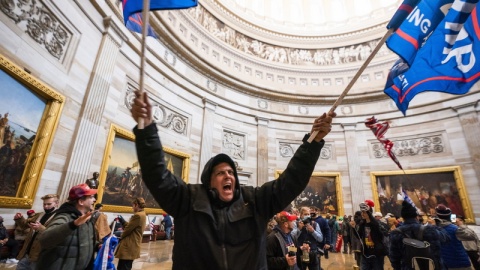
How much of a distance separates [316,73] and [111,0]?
13.7 meters

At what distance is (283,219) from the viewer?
3102 millimetres

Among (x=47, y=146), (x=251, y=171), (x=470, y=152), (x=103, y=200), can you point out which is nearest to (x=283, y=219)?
(x=47, y=146)

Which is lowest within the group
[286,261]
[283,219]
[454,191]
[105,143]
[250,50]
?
[286,261]

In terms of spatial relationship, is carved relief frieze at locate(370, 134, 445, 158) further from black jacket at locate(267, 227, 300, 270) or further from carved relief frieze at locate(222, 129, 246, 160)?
black jacket at locate(267, 227, 300, 270)

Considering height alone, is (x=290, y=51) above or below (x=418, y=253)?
above

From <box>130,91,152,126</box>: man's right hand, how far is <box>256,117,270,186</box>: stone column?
12402mm

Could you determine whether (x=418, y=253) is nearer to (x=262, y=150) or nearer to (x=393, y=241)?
(x=393, y=241)

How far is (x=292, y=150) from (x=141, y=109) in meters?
14.3

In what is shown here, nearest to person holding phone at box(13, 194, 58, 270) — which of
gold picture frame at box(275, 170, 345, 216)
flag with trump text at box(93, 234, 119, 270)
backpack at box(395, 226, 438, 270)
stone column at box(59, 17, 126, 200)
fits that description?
flag with trump text at box(93, 234, 119, 270)

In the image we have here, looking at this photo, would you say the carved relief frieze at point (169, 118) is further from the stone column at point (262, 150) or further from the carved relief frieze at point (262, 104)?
the carved relief frieze at point (262, 104)

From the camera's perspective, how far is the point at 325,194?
1378 cm

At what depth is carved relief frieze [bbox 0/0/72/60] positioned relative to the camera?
4.75 metres

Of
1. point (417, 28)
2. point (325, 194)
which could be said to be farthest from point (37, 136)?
point (325, 194)

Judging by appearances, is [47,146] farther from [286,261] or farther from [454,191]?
[454,191]
